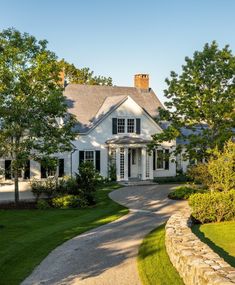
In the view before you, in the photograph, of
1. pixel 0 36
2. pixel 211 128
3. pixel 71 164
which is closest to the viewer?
pixel 0 36

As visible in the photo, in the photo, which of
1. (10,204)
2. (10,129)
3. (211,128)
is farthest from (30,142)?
(211,128)

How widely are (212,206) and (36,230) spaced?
7866 millimetres

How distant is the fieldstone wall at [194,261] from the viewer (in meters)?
9.76

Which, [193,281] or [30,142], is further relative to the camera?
[30,142]

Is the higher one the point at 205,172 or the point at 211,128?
the point at 211,128

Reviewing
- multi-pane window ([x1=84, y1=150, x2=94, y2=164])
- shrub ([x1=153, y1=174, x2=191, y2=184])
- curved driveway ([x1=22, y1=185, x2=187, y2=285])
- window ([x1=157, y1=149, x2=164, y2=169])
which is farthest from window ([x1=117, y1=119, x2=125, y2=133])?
curved driveway ([x1=22, y1=185, x2=187, y2=285])

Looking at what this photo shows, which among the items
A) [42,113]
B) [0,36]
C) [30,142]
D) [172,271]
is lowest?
[172,271]

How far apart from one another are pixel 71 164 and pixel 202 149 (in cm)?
1080

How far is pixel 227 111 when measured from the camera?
93.5ft

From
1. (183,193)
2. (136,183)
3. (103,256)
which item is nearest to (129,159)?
(136,183)

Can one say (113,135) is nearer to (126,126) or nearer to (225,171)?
(126,126)

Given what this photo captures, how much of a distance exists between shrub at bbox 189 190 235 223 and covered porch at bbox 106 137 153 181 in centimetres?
1731

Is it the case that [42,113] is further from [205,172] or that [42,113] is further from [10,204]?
[205,172]

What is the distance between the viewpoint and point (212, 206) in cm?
1970
